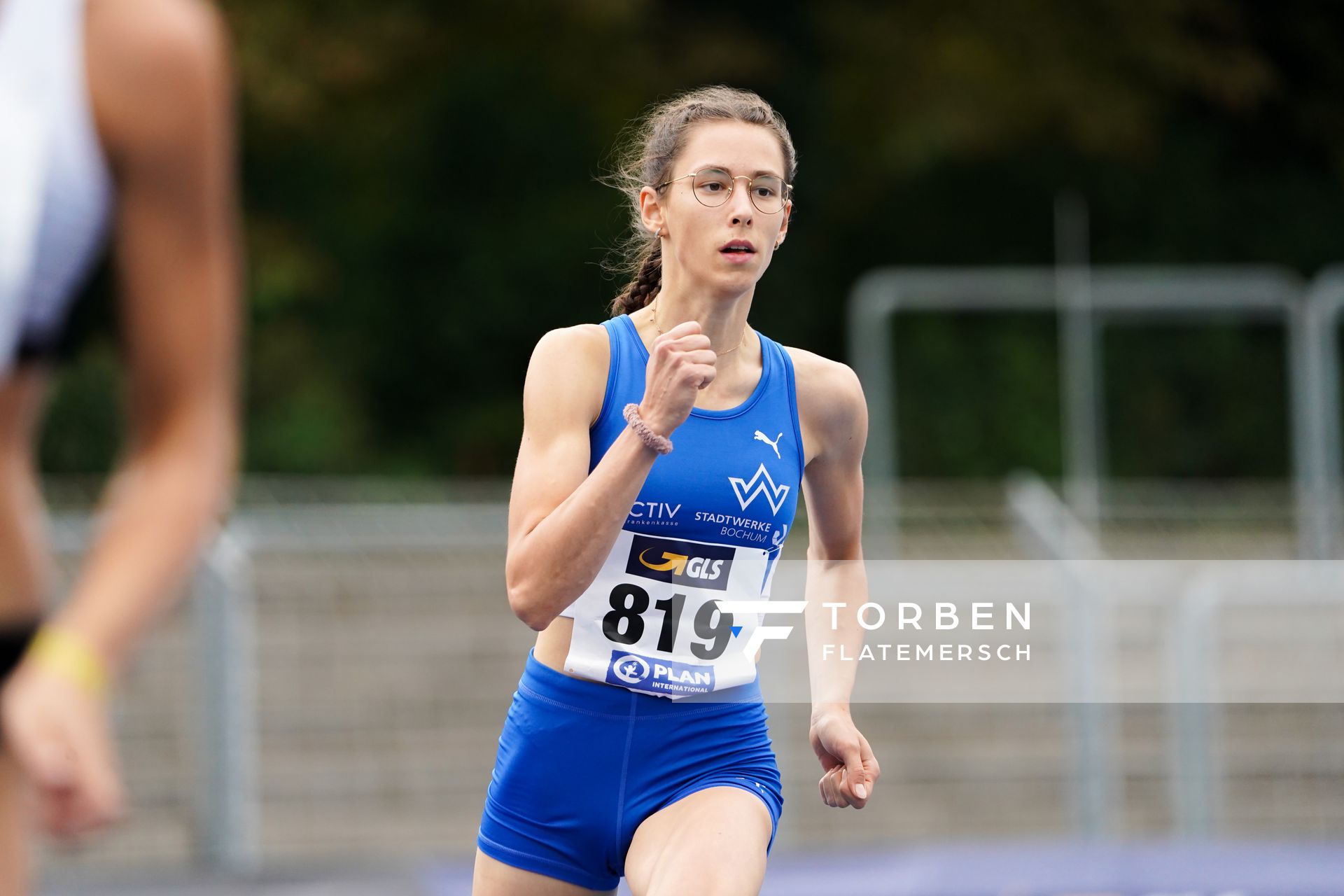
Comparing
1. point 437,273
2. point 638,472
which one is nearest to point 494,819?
point 638,472

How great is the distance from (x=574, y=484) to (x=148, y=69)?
1.64 m

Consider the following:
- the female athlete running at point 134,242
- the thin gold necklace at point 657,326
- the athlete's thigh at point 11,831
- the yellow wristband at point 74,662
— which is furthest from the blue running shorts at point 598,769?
the yellow wristband at point 74,662

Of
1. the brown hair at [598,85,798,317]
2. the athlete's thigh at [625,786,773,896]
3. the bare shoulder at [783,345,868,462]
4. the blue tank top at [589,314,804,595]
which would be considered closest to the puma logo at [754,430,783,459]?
the blue tank top at [589,314,804,595]

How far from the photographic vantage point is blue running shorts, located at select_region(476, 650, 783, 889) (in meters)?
3.29

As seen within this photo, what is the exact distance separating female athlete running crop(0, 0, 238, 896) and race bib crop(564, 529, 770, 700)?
1.68m

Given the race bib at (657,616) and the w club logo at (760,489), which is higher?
the w club logo at (760,489)

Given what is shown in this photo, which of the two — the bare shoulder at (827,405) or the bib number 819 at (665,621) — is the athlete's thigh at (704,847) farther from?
the bare shoulder at (827,405)

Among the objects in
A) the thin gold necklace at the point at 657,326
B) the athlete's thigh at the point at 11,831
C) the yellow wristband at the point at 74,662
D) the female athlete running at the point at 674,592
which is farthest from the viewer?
the thin gold necklace at the point at 657,326

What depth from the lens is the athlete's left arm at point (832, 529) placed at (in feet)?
11.4

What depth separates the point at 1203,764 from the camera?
26.6 ft

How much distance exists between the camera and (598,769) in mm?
3289

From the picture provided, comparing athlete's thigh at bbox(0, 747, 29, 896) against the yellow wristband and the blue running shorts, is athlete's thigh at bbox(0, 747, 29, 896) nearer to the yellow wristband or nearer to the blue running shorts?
the yellow wristband

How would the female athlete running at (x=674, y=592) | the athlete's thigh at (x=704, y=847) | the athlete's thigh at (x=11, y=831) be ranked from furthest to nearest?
the female athlete running at (x=674, y=592), the athlete's thigh at (x=704, y=847), the athlete's thigh at (x=11, y=831)

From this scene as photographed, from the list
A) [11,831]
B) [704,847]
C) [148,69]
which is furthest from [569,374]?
[148,69]
